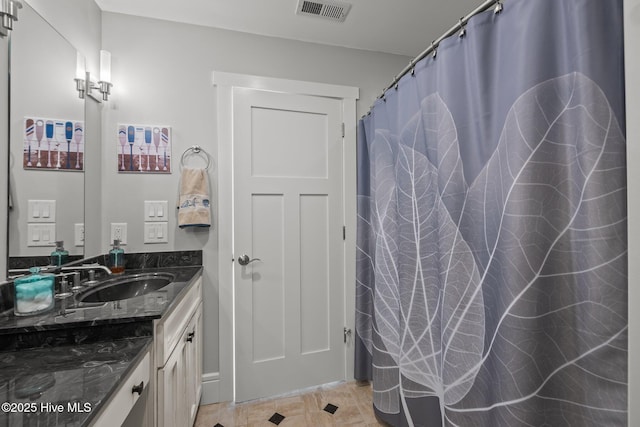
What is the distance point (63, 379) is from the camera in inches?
28.0

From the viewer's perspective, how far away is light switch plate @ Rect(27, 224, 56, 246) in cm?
118

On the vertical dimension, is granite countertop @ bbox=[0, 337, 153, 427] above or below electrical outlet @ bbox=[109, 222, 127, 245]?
below

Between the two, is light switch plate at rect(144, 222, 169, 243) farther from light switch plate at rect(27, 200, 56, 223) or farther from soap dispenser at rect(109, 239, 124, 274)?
light switch plate at rect(27, 200, 56, 223)

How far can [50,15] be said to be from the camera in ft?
4.33

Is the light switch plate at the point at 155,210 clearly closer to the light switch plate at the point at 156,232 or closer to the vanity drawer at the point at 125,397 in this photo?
the light switch plate at the point at 156,232

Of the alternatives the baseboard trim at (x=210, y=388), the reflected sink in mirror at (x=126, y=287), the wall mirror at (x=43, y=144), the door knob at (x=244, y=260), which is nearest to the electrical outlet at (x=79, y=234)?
the wall mirror at (x=43, y=144)

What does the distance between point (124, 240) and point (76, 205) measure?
1.10ft

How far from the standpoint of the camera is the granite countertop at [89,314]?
884 mm

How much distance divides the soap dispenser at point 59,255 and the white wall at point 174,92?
1.13 ft

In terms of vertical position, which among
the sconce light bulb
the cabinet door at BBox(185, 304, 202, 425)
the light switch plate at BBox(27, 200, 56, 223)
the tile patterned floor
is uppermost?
the sconce light bulb

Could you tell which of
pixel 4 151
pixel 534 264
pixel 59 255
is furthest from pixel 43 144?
pixel 534 264

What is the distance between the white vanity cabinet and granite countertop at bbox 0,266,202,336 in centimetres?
7

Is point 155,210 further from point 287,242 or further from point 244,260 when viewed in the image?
point 287,242

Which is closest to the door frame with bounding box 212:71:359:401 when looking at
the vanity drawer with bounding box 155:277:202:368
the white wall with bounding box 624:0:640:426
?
the vanity drawer with bounding box 155:277:202:368
